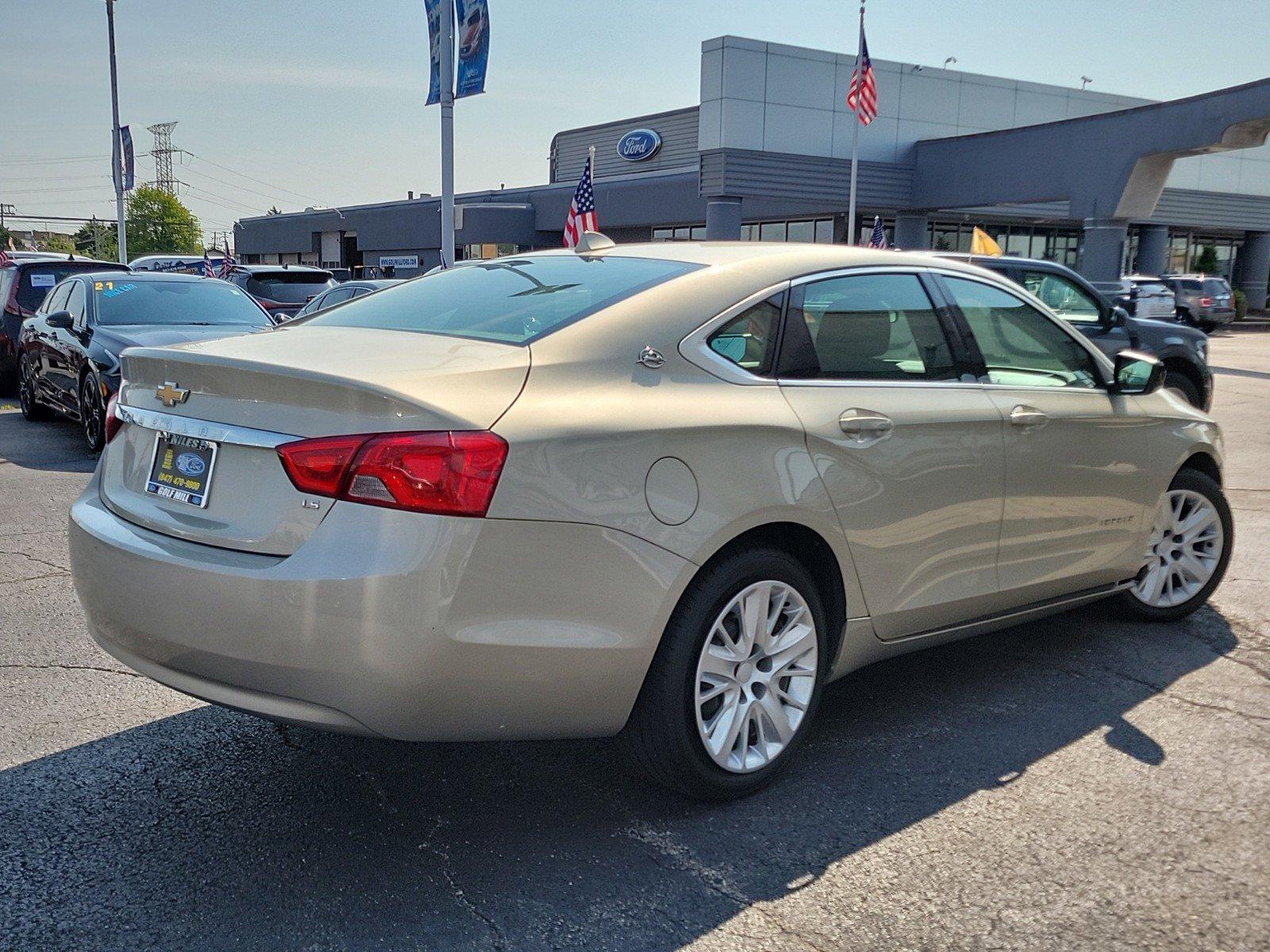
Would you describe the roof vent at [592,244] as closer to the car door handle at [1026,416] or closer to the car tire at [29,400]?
the car door handle at [1026,416]

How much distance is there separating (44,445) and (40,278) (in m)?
5.29

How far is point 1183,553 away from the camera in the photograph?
17.4 feet

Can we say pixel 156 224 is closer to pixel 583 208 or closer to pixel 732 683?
pixel 583 208

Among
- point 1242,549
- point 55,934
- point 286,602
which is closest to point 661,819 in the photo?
point 286,602

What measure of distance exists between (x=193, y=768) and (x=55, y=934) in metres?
0.95

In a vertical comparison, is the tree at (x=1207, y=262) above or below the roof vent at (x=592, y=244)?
above

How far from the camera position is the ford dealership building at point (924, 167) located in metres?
28.2

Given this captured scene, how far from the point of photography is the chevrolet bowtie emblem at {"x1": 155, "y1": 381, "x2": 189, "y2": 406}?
323cm

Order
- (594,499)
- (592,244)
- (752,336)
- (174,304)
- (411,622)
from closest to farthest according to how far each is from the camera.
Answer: (411,622)
(594,499)
(752,336)
(592,244)
(174,304)

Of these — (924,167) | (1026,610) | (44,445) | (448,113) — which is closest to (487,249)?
(924,167)

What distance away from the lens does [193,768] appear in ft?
11.8

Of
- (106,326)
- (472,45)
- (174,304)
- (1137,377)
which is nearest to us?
(1137,377)

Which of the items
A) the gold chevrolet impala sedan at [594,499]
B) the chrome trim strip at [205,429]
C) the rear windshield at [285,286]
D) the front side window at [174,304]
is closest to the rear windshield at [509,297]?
the gold chevrolet impala sedan at [594,499]

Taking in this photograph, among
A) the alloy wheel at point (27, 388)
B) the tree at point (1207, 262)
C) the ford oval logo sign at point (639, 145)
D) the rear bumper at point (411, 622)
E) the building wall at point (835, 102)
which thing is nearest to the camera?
the rear bumper at point (411, 622)
